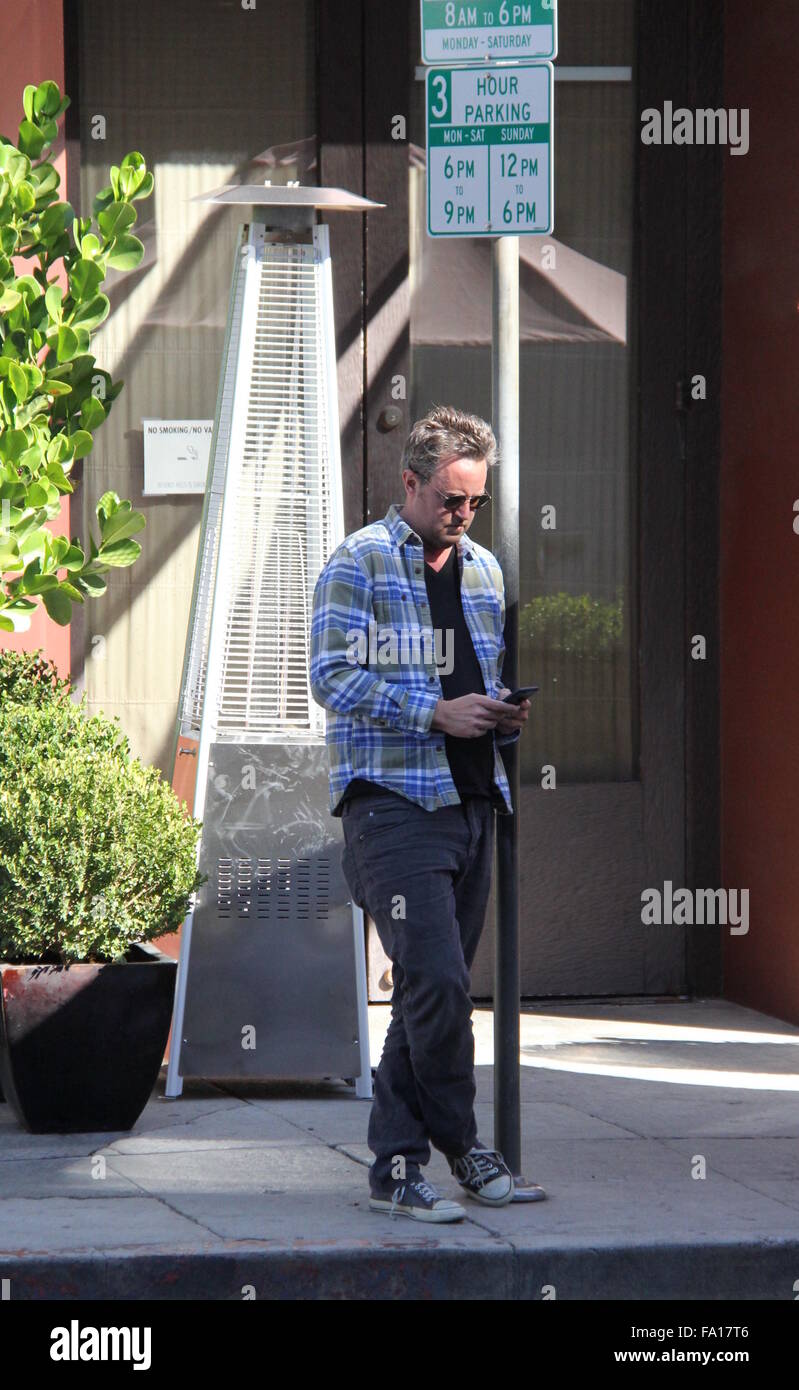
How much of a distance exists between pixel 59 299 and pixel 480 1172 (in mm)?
2822

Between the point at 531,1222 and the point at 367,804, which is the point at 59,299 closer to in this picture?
the point at 367,804

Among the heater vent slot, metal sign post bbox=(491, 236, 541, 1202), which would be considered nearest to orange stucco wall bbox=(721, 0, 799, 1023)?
the heater vent slot

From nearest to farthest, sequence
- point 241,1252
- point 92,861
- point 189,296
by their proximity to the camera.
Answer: point 241,1252 → point 92,861 → point 189,296

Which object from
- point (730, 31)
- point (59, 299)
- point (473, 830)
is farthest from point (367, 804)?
point (730, 31)

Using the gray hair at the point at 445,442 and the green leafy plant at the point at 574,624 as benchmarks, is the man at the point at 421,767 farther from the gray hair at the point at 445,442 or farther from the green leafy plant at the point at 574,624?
the green leafy plant at the point at 574,624

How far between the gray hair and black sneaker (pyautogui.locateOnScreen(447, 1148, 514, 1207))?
1.72m

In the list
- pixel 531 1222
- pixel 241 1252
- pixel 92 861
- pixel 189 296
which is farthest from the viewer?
pixel 189 296

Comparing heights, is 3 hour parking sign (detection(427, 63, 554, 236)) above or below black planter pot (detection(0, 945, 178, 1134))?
above

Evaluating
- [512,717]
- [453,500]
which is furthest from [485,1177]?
[453,500]

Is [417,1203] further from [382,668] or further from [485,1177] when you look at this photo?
[382,668]

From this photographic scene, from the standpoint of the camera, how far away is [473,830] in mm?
4973

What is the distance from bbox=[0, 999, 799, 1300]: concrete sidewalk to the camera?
455 centimetres

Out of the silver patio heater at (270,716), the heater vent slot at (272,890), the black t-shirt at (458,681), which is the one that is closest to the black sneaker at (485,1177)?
the black t-shirt at (458,681)

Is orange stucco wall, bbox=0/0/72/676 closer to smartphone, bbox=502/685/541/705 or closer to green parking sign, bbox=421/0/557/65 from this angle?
green parking sign, bbox=421/0/557/65
